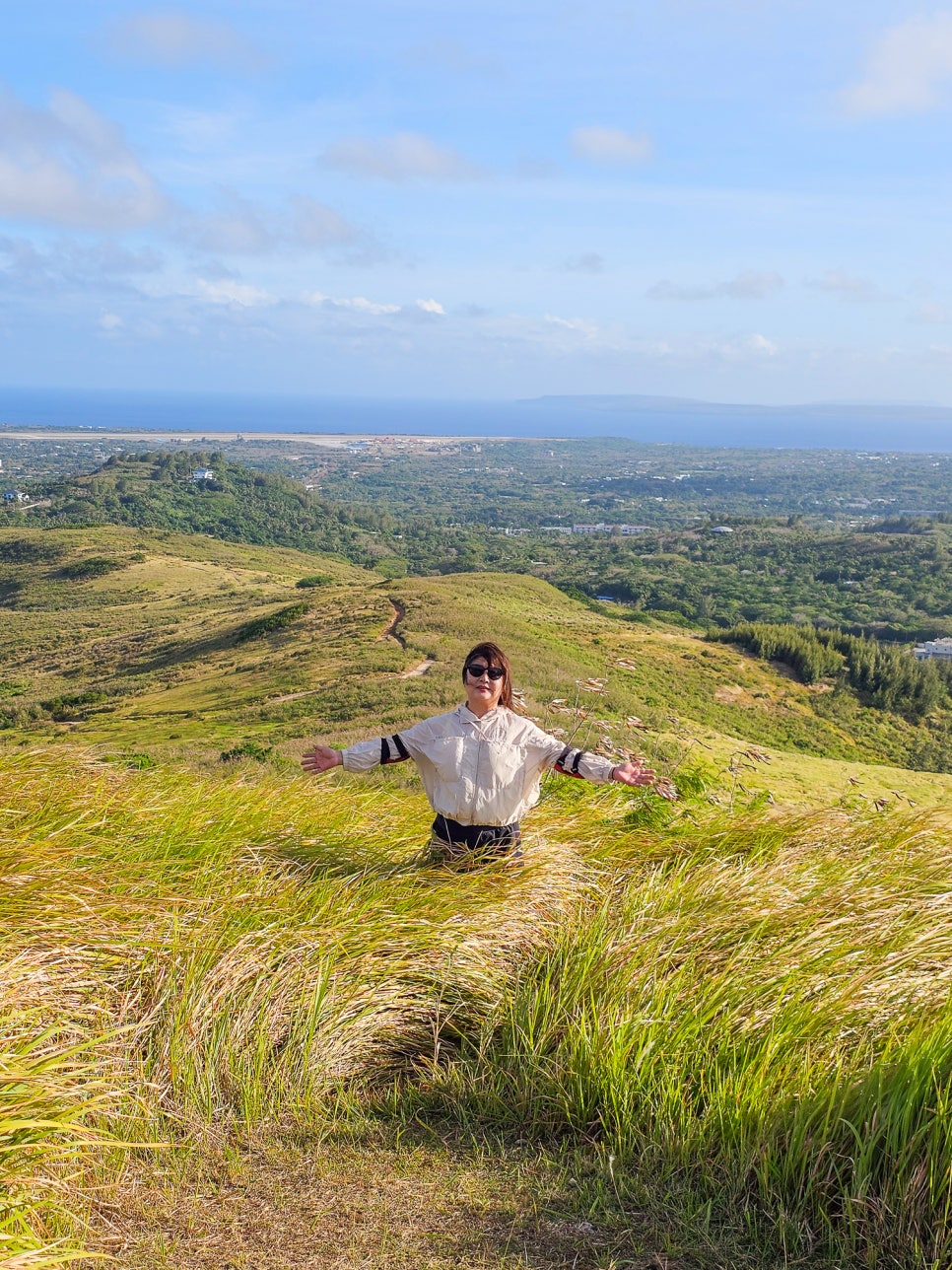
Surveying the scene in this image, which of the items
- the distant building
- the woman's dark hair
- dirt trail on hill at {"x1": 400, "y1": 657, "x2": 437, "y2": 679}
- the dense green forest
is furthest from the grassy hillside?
the dense green forest

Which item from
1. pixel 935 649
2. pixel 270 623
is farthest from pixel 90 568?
pixel 935 649

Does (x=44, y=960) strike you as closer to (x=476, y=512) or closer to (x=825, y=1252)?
(x=825, y=1252)

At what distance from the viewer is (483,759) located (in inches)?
162

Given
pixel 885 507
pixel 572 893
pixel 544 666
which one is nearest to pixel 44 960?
pixel 572 893

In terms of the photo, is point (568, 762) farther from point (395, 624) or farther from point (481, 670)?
point (395, 624)

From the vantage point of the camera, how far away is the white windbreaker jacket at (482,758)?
4.12 metres

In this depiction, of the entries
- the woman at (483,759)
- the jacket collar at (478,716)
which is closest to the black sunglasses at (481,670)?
the woman at (483,759)

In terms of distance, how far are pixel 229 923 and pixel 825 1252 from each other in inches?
88.8

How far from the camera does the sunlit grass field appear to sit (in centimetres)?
245

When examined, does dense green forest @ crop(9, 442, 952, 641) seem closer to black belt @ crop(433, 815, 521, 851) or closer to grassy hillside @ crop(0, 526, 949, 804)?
grassy hillside @ crop(0, 526, 949, 804)

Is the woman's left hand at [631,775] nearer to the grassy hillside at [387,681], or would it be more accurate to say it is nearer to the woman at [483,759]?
the woman at [483,759]

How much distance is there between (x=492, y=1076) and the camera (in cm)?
311

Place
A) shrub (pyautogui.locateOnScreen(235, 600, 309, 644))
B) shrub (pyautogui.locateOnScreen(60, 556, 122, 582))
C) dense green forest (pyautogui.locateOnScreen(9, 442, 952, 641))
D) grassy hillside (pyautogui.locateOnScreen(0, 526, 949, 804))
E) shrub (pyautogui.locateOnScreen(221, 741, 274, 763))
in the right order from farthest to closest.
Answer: dense green forest (pyautogui.locateOnScreen(9, 442, 952, 641)), shrub (pyautogui.locateOnScreen(60, 556, 122, 582)), shrub (pyautogui.locateOnScreen(235, 600, 309, 644)), grassy hillside (pyautogui.locateOnScreen(0, 526, 949, 804)), shrub (pyautogui.locateOnScreen(221, 741, 274, 763))

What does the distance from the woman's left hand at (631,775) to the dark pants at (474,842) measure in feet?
1.90
